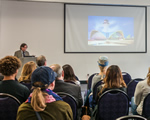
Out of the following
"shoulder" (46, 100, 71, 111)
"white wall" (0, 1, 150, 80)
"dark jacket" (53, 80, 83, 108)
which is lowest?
"dark jacket" (53, 80, 83, 108)

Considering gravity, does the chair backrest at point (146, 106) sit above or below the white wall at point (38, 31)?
below

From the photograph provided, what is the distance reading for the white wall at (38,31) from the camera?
5781mm

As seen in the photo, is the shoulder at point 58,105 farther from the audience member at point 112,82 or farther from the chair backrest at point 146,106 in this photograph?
the chair backrest at point 146,106

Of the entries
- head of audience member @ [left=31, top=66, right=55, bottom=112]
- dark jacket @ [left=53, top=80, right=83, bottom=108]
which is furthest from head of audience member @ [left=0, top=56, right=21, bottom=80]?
head of audience member @ [left=31, top=66, right=55, bottom=112]

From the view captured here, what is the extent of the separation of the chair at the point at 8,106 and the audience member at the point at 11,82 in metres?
0.10

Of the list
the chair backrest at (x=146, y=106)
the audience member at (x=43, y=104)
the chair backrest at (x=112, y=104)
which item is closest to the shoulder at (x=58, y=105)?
the audience member at (x=43, y=104)

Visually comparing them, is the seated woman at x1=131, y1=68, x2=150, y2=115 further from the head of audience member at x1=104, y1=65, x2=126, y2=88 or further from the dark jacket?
the dark jacket

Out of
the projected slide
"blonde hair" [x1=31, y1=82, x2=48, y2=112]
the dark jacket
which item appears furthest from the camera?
the projected slide

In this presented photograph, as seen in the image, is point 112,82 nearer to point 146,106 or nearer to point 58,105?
point 146,106

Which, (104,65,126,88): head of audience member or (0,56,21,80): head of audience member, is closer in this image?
(0,56,21,80): head of audience member

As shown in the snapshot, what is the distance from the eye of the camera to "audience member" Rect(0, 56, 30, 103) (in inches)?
69.6

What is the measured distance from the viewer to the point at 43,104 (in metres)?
1.08

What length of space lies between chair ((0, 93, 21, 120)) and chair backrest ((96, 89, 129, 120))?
99cm

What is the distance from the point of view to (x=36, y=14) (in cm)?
588
